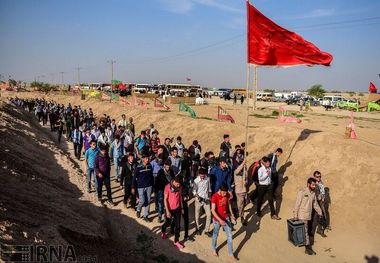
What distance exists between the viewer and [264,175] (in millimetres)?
9633

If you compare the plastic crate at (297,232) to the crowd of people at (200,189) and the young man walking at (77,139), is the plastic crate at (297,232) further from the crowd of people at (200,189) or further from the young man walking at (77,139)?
the young man walking at (77,139)

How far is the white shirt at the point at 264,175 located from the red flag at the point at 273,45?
3.05 meters

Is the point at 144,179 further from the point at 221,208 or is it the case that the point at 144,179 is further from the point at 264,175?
the point at 264,175

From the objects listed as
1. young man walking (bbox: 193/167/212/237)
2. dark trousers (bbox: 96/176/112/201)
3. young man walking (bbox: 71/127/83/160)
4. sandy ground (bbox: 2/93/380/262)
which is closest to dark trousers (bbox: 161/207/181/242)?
sandy ground (bbox: 2/93/380/262)

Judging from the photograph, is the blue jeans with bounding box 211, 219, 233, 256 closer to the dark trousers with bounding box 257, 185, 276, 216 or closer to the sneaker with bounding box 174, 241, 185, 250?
the sneaker with bounding box 174, 241, 185, 250

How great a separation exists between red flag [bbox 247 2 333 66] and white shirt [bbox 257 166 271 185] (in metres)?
3.05

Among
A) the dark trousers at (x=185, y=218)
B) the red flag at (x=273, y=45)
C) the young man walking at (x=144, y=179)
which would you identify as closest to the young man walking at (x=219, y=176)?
the dark trousers at (x=185, y=218)

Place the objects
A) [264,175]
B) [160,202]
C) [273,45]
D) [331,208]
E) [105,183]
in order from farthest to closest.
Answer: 1. [105,183]
2. [331,208]
3. [273,45]
4. [264,175]
5. [160,202]

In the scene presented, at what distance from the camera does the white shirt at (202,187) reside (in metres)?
8.54

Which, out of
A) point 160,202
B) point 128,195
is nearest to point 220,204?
point 160,202

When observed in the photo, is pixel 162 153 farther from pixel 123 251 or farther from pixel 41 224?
pixel 41 224

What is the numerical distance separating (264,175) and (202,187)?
2.09 metres

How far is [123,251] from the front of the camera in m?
7.41

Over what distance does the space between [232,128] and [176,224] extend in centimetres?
1234
